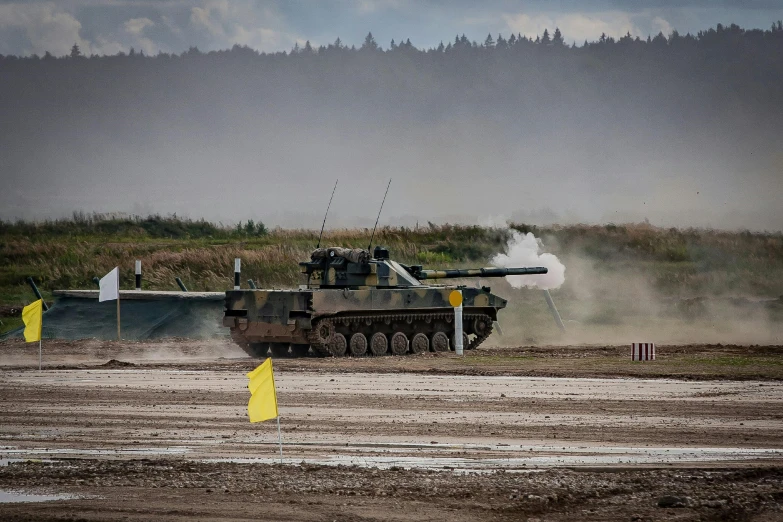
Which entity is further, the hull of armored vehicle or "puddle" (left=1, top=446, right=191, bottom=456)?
the hull of armored vehicle

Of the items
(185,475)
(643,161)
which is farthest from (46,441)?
(643,161)

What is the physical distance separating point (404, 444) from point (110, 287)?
17.3 metres

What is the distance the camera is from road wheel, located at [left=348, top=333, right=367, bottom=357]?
2811cm

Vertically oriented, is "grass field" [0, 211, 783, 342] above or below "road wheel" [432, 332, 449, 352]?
above

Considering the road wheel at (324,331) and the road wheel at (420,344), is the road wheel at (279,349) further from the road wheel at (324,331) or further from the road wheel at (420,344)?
the road wheel at (420,344)

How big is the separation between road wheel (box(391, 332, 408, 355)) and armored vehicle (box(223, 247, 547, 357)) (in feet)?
0.07

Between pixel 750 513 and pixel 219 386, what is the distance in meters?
11.8

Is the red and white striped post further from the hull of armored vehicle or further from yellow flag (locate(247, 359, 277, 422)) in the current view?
yellow flag (locate(247, 359, 277, 422))

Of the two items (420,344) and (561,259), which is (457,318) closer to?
(420,344)

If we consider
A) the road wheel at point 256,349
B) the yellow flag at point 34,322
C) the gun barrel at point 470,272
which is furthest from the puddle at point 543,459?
the gun barrel at point 470,272

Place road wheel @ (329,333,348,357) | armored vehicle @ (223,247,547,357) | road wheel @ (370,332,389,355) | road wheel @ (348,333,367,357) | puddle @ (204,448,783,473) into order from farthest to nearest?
road wheel @ (370,332,389,355), road wheel @ (348,333,367,357), road wheel @ (329,333,348,357), armored vehicle @ (223,247,547,357), puddle @ (204,448,783,473)

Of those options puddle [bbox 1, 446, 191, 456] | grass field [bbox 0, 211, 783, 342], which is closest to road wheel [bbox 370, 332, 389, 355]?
grass field [bbox 0, 211, 783, 342]

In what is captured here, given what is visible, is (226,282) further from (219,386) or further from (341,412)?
(341,412)

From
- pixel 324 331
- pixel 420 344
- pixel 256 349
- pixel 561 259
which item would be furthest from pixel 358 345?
pixel 561 259
